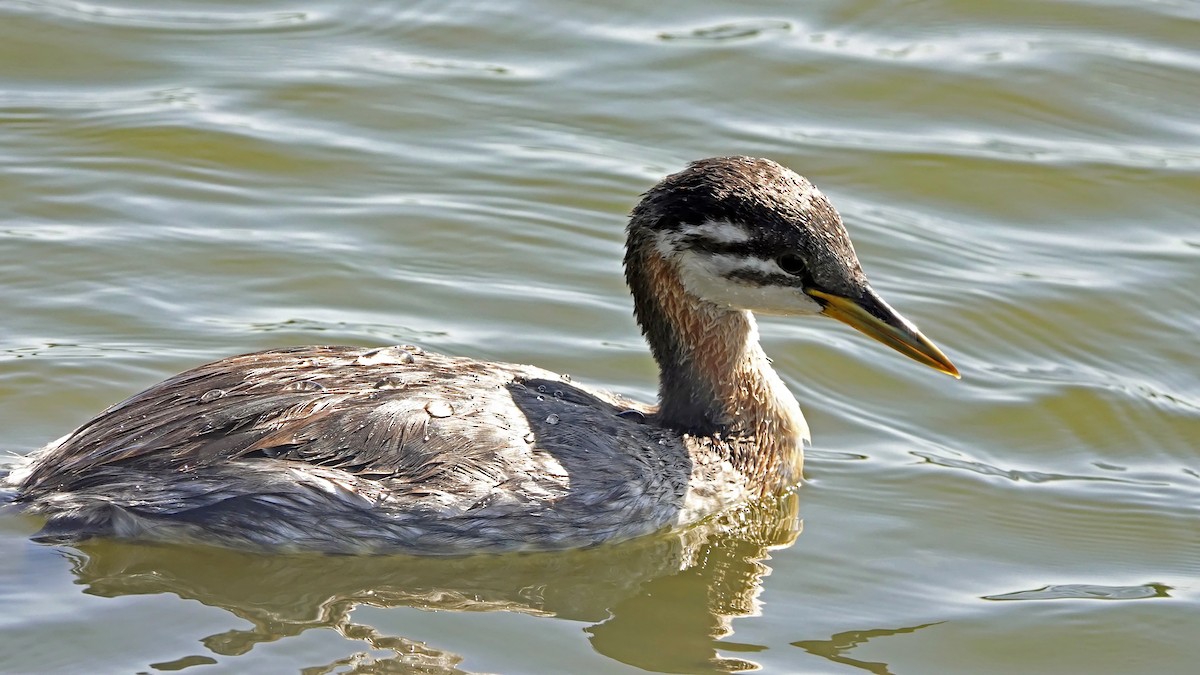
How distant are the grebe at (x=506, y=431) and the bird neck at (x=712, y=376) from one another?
1cm

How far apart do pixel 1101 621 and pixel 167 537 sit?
432cm

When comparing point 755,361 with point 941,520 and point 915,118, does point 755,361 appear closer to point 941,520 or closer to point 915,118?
point 941,520

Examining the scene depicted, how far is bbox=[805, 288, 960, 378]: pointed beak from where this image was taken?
8961 mm

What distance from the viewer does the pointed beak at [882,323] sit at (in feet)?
29.4

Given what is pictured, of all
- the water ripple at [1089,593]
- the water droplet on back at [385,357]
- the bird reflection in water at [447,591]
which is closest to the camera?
the bird reflection in water at [447,591]

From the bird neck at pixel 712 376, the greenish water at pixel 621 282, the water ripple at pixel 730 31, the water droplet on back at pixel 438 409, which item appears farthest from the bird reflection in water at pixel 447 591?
the water ripple at pixel 730 31

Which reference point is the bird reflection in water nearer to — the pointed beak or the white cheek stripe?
the pointed beak

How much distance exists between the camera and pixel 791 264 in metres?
8.93

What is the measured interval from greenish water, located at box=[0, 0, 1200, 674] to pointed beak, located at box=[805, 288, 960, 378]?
86 cm

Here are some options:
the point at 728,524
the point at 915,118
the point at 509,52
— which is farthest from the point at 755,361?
the point at 509,52

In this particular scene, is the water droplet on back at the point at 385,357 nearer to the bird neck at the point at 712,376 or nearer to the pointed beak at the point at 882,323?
the bird neck at the point at 712,376

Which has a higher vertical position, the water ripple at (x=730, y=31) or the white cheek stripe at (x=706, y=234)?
the water ripple at (x=730, y=31)

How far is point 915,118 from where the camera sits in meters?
13.8

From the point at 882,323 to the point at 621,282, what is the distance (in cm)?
289
